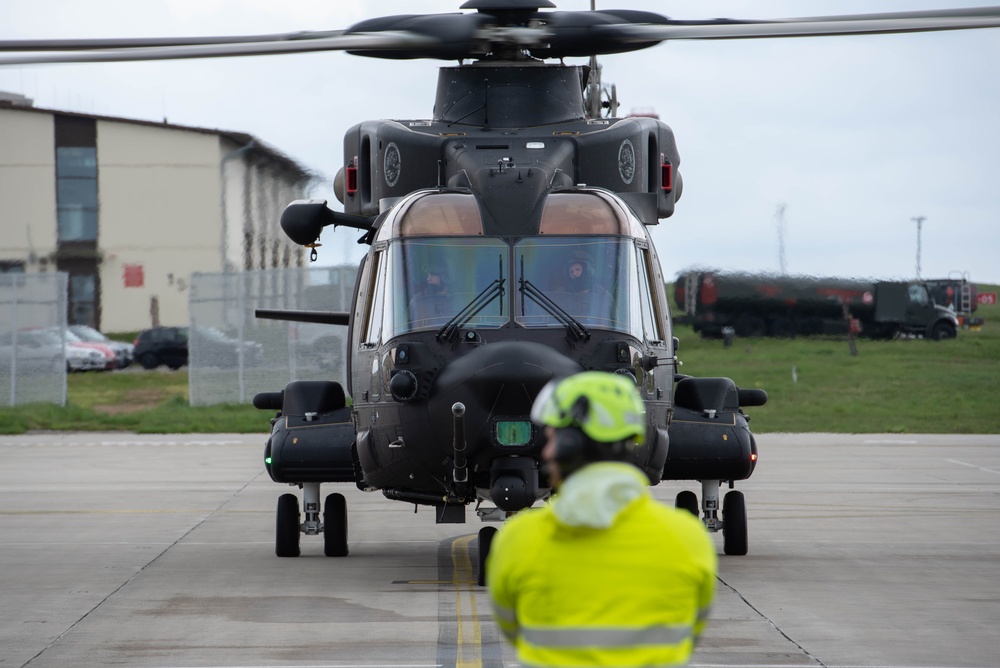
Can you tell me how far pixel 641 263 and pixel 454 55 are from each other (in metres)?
2.38

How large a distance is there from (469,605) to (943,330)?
47786 millimetres

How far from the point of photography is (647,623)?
3.71 meters

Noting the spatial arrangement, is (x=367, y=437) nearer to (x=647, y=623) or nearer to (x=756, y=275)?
(x=647, y=623)

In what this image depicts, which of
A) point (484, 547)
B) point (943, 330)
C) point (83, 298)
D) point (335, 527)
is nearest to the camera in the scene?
point (484, 547)

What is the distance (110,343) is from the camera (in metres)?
47.2

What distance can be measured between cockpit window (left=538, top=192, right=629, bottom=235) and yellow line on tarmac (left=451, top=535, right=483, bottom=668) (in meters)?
2.70

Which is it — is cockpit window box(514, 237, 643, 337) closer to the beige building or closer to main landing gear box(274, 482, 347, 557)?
main landing gear box(274, 482, 347, 557)

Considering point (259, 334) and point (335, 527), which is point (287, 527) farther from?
point (259, 334)

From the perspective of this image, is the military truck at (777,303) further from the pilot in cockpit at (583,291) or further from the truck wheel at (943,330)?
the pilot in cockpit at (583,291)

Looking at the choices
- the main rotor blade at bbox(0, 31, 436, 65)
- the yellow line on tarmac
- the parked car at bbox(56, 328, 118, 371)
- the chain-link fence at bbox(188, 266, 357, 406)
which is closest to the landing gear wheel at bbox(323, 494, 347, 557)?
the yellow line on tarmac

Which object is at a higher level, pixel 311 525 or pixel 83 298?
pixel 83 298

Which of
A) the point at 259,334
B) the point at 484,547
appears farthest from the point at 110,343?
the point at 484,547

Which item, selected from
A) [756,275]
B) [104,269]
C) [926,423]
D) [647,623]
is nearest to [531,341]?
[647,623]

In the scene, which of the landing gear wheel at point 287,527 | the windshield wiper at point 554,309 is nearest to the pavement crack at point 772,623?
the windshield wiper at point 554,309
